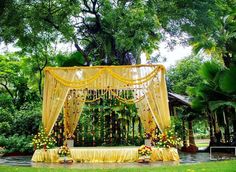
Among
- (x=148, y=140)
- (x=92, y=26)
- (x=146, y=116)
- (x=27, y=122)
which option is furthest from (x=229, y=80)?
(x=27, y=122)

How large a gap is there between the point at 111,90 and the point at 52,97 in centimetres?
200

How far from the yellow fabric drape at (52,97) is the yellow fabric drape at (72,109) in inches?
43.5

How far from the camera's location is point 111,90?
11.0 m

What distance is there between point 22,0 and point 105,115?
18.2 feet

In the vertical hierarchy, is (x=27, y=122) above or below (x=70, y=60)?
below

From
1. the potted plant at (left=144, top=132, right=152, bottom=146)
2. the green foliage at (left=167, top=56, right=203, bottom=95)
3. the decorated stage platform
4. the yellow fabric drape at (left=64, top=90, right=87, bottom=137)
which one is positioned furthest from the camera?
the green foliage at (left=167, top=56, right=203, bottom=95)

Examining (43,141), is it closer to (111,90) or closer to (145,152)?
(111,90)

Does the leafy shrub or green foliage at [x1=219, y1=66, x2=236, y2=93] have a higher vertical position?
green foliage at [x1=219, y1=66, x2=236, y2=93]

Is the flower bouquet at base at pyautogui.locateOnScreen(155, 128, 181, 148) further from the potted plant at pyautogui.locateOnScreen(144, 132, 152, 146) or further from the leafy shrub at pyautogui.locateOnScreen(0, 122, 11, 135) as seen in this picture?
the leafy shrub at pyautogui.locateOnScreen(0, 122, 11, 135)

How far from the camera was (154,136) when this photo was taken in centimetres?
1058

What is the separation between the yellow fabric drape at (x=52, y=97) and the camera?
10211 millimetres

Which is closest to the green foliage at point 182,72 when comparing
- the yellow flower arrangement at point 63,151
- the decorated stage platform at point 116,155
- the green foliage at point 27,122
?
the green foliage at point 27,122

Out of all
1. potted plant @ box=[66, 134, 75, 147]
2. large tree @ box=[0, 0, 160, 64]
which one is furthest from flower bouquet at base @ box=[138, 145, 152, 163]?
large tree @ box=[0, 0, 160, 64]

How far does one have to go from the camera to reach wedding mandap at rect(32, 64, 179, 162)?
9.71 m
